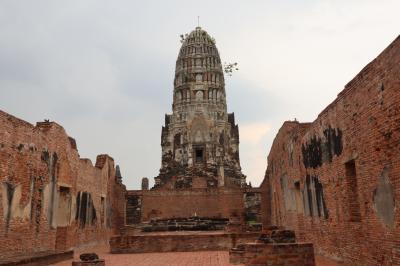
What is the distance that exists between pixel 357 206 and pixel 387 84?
3.16 metres

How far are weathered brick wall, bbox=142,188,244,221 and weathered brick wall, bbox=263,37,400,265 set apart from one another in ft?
48.6

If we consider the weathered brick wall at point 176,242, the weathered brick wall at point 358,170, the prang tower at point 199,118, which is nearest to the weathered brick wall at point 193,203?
the weathered brick wall at point 176,242

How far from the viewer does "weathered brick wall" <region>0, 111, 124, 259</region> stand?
10.7 meters

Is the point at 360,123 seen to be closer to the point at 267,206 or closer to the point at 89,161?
the point at 89,161

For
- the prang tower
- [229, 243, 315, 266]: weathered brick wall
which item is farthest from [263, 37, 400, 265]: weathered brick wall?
the prang tower

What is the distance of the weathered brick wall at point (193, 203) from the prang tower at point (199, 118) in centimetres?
1746

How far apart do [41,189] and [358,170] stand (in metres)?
9.12

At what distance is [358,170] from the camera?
815cm

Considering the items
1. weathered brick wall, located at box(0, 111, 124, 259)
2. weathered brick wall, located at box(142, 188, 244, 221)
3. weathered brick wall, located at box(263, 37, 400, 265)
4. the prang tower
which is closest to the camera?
weathered brick wall, located at box(263, 37, 400, 265)

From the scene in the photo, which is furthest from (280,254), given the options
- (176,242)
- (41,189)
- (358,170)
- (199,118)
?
(199,118)

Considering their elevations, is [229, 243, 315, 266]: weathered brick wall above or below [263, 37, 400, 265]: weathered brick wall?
below

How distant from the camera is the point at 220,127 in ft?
172

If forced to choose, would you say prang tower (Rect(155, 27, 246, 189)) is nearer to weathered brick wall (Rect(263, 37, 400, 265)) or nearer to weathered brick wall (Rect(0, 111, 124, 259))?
weathered brick wall (Rect(0, 111, 124, 259))

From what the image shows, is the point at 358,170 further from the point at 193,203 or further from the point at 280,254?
the point at 193,203
